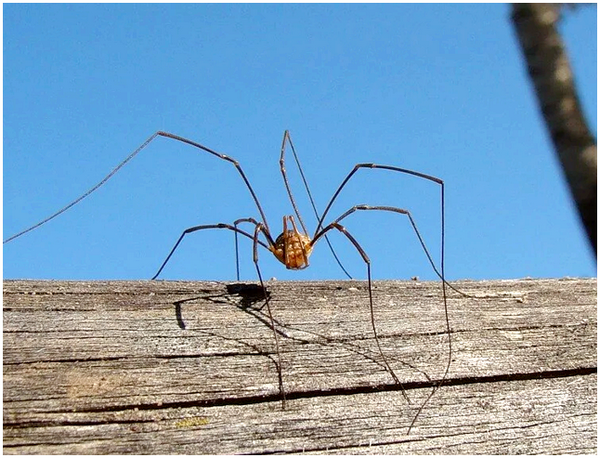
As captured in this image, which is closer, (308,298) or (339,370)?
(339,370)

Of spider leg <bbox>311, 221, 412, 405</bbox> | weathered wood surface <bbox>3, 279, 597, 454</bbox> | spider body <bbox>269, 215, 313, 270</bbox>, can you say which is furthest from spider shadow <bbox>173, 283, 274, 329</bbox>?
spider body <bbox>269, 215, 313, 270</bbox>

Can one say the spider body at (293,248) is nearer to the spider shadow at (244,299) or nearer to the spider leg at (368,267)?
the spider leg at (368,267)

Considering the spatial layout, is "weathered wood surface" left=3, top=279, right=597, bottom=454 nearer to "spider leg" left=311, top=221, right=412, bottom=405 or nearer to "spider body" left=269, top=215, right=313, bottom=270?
"spider leg" left=311, top=221, right=412, bottom=405

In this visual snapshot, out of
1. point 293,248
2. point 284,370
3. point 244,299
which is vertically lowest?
point 284,370

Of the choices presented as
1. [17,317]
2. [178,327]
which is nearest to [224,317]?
[178,327]

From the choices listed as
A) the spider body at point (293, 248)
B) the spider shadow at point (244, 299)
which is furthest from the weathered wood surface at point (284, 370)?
the spider body at point (293, 248)

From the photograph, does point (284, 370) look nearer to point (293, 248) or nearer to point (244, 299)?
point (244, 299)

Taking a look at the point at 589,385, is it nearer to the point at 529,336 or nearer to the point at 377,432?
the point at 529,336

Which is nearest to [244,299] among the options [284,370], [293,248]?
[284,370]
